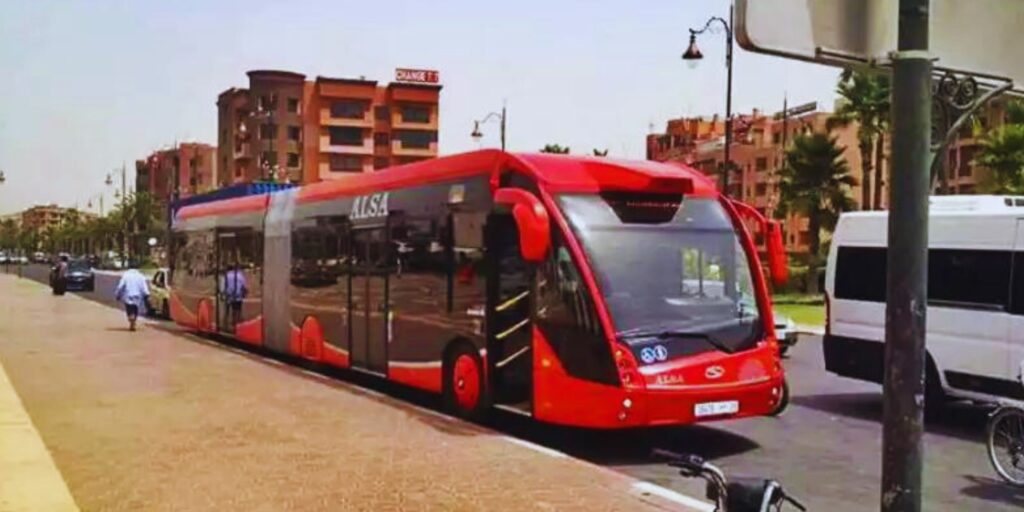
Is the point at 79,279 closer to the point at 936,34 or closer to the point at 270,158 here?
the point at 270,158

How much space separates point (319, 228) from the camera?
17.5 meters

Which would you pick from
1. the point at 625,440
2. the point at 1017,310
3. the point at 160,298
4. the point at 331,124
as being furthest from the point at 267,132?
the point at 1017,310

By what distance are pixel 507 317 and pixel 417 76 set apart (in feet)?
329

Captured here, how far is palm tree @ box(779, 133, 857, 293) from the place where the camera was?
44281mm

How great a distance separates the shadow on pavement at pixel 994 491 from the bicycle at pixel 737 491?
596cm

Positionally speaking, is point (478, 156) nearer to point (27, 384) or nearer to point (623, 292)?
point (623, 292)

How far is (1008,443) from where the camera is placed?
9.11 meters

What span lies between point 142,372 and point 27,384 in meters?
1.82

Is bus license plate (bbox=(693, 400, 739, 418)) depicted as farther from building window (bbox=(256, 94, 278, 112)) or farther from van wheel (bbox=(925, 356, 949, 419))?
building window (bbox=(256, 94, 278, 112))

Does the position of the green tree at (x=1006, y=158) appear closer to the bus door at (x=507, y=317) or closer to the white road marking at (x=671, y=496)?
the bus door at (x=507, y=317)

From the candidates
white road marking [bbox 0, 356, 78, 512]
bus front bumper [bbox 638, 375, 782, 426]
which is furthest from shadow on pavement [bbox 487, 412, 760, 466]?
white road marking [bbox 0, 356, 78, 512]

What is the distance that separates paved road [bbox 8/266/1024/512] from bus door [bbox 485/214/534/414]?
0.48 m

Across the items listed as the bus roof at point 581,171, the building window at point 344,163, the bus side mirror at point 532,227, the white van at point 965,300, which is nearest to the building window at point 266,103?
the building window at point 344,163

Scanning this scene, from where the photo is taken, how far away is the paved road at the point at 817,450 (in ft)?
28.8
